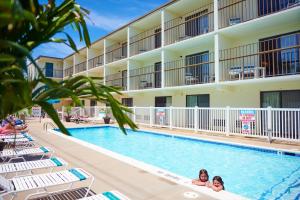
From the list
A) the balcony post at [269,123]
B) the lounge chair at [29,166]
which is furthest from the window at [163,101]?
the lounge chair at [29,166]

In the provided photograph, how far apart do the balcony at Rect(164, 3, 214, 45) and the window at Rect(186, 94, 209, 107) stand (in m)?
4.12

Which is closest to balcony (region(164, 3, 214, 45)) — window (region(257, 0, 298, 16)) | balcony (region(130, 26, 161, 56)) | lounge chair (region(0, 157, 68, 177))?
window (region(257, 0, 298, 16))

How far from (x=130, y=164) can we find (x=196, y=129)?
8.15m

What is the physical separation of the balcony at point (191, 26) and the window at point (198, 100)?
4.12 meters

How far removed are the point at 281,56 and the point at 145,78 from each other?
11.9 metres

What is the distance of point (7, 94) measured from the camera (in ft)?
5.10

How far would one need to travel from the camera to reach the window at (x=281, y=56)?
40.1 feet

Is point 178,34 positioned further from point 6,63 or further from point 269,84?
point 6,63

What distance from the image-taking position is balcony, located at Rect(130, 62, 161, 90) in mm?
21203

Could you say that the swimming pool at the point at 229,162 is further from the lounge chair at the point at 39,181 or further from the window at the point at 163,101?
the window at the point at 163,101

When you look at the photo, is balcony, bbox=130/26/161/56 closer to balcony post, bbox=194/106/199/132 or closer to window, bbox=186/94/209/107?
window, bbox=186/94/209/107

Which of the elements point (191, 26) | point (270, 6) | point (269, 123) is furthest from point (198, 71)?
point (269, 123)

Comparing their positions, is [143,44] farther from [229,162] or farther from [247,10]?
[229,162]

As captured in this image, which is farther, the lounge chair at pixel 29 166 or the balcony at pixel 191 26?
the balcony at pixel 191 26
